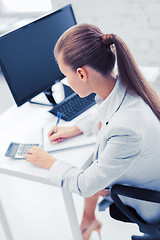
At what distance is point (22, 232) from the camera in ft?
5.98

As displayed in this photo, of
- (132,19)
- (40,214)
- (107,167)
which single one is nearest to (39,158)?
(107,167)

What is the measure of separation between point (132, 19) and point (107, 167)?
4.91 feet

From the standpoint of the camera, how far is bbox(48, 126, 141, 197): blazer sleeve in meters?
1.00

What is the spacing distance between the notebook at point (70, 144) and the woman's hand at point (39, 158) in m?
0.07

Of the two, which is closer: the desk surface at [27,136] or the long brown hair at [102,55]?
the long brown hair at [102,55]

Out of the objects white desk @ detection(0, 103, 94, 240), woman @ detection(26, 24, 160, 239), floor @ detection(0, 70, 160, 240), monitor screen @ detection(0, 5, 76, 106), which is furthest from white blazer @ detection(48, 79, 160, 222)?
floor @ detection(0, 70, 160, 240)

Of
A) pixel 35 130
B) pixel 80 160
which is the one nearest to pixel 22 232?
pixel 35 130

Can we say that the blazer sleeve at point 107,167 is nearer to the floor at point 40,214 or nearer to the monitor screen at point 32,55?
the monitor screen at point 32,55

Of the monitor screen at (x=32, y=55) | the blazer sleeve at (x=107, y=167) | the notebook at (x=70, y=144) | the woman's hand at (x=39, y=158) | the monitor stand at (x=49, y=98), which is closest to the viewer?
the blazer sleeve at (x=107, y=167)

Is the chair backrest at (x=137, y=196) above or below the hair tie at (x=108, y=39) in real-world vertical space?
below

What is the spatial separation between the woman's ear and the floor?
99cm

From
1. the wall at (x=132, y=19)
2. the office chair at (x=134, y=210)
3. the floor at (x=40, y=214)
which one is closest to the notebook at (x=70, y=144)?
the office chair at (x=134, y=210)

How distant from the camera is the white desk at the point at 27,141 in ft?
4.12

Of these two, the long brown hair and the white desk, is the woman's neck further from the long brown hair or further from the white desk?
the white desk
